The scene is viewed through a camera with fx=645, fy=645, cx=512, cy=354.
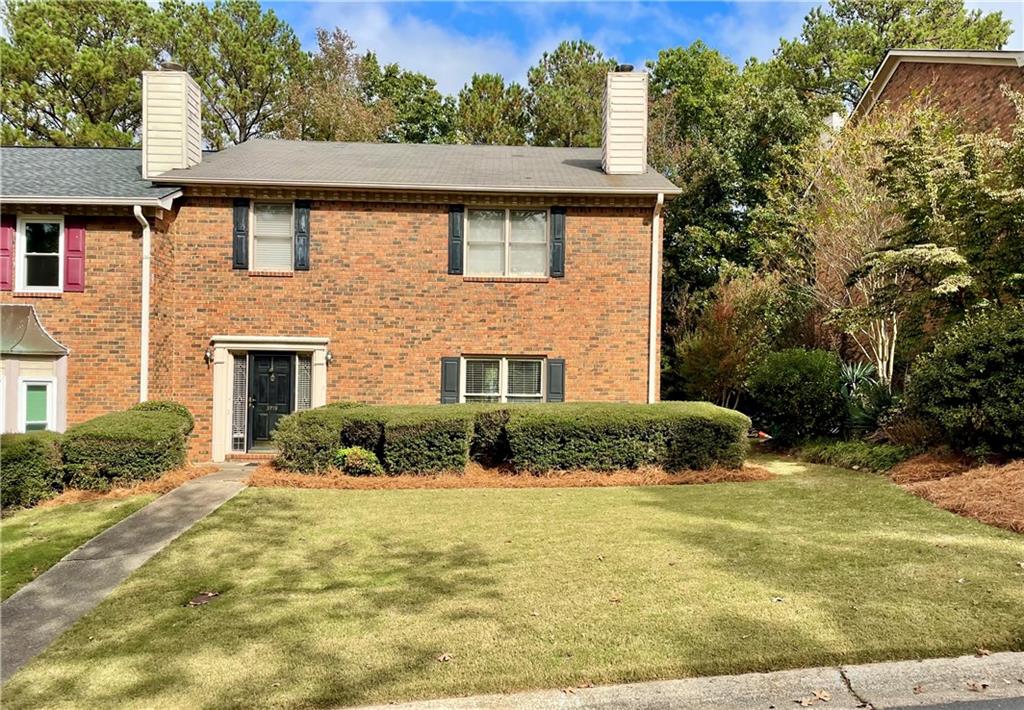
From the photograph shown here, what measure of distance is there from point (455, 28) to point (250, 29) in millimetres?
18819

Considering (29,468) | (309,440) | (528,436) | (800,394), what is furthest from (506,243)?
(29,468)

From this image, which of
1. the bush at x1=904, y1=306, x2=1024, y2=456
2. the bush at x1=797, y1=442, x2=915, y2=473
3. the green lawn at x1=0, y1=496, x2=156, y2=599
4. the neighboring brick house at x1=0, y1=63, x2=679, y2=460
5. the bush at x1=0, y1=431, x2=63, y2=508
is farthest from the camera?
the neighboring brick house at x1=0, y1=63, x2=679, y2=460

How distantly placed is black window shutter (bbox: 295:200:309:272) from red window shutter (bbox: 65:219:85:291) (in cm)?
363

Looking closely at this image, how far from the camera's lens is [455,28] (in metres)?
17.9

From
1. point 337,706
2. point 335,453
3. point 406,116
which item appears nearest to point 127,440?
point 335,453

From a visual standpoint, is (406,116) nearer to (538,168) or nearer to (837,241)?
(538,168)

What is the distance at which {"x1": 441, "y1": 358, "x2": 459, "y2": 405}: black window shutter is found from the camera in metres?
12.1

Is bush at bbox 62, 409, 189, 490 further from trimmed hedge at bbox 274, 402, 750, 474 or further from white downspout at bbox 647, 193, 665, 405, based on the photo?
white downspout at bbox 647, 193, 665, 405

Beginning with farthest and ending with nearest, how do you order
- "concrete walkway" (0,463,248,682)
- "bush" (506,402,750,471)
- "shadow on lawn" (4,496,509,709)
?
"bush" (506,402,750,471) → "concrete walkway" (0,463,248,682) → "shadow on lawn" (4,496,509,709)

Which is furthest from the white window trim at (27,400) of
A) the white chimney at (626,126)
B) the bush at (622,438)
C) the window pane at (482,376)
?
the white chimney at (626,126)

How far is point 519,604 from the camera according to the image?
4852 millimetres

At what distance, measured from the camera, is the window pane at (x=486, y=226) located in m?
12.5

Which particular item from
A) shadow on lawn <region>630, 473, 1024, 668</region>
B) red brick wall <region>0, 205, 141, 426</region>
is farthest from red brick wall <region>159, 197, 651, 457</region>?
shadow on lawn <region>630, 473, 1024, 668</region>

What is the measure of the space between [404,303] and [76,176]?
686 cm
